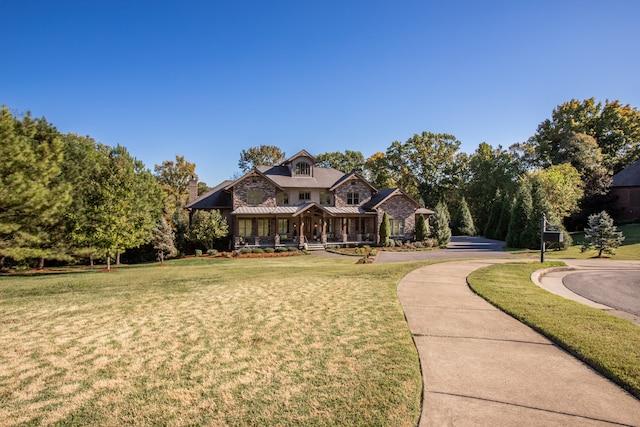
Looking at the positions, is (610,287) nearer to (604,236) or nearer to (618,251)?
(604,236)

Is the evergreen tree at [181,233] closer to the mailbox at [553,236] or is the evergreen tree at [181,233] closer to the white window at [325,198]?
the white window at [325,198]

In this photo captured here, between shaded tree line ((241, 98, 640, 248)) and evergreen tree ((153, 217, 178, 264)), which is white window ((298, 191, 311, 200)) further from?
shaded tree line ((241, 98, 640, 248))

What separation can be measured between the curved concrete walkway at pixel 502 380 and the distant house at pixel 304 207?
2326 cm

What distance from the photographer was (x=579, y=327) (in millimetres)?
6398

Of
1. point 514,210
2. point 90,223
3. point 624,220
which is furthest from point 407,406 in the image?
point 624,220

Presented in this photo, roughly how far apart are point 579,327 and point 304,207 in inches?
944

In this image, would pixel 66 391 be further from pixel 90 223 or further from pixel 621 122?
pixel 621 122

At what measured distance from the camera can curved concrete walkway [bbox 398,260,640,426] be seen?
363 cm

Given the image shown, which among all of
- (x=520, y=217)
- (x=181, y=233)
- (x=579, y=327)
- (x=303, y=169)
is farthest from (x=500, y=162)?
(x=579, y=327)

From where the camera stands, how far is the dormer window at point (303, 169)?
33.2 meters

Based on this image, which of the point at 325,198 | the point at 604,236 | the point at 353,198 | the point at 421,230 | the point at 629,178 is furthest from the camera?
the point at 629,178

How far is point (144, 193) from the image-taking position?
73.9ft

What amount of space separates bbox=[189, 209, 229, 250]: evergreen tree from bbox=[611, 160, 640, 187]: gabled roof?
43951mm

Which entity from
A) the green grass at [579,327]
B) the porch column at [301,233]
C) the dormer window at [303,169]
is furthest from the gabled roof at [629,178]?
the green grass at [579,327]
